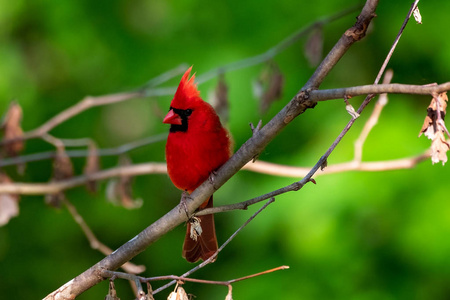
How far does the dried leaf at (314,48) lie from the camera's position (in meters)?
2.51

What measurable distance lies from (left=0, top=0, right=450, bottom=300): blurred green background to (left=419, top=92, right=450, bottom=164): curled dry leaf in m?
1.57

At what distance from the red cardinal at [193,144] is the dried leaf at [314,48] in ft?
1.42

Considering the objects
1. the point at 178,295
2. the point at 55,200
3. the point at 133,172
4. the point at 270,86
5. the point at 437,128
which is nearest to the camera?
the point at 437,128

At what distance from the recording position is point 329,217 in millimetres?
2877

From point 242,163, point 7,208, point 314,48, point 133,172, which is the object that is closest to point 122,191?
point 133,172

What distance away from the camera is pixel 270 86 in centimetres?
253

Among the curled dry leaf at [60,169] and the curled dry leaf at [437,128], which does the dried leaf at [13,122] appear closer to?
the curled dry leaf at [60,169]

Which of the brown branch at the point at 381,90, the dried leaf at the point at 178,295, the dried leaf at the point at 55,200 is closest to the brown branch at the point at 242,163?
the brown branch at the point at 381,90

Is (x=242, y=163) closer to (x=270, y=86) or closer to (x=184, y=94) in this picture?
(x=184, y=94)

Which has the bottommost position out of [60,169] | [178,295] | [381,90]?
[178,295]

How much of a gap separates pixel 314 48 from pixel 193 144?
62cm

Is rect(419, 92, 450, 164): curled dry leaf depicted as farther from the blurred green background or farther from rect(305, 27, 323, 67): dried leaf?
the blurred green background

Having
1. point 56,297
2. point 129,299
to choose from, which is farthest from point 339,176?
point 129,299

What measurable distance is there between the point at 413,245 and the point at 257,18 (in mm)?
1631
